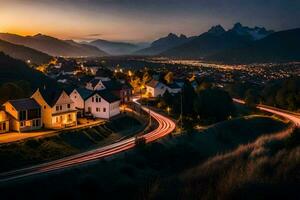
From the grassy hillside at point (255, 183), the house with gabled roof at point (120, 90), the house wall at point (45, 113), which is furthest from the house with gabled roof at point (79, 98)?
the grassy hillside at point (255, 183)

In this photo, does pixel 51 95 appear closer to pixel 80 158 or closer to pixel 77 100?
pixel 77 100

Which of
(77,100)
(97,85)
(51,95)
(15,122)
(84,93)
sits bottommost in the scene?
(15,122)

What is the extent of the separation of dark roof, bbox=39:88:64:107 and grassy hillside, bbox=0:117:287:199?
19.2m

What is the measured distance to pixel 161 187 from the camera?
16250mm

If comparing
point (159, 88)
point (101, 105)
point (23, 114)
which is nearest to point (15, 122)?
point (23, 114)

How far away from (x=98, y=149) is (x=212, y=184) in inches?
1287

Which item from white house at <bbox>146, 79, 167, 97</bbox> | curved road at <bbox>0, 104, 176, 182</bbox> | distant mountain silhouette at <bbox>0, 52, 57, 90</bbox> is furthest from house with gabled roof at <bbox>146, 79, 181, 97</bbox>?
curved road at <bbox>0, 104, 176, 182</bbox>

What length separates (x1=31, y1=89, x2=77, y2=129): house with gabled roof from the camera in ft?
187

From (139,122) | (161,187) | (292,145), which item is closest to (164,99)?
(139,122)

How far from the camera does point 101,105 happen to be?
66812 mm

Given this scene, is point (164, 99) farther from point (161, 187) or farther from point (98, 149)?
point (161, 187)

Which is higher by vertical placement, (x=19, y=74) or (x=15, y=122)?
(x=19, y=74)

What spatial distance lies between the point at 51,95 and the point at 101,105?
33.0 ft

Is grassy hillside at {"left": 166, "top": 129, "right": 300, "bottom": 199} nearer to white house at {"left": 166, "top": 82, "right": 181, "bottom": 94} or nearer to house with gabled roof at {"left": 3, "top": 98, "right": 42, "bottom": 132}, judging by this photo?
house with gabled roof at {"left": 3, "top": 98, "right": 42, "bottom": 132}
